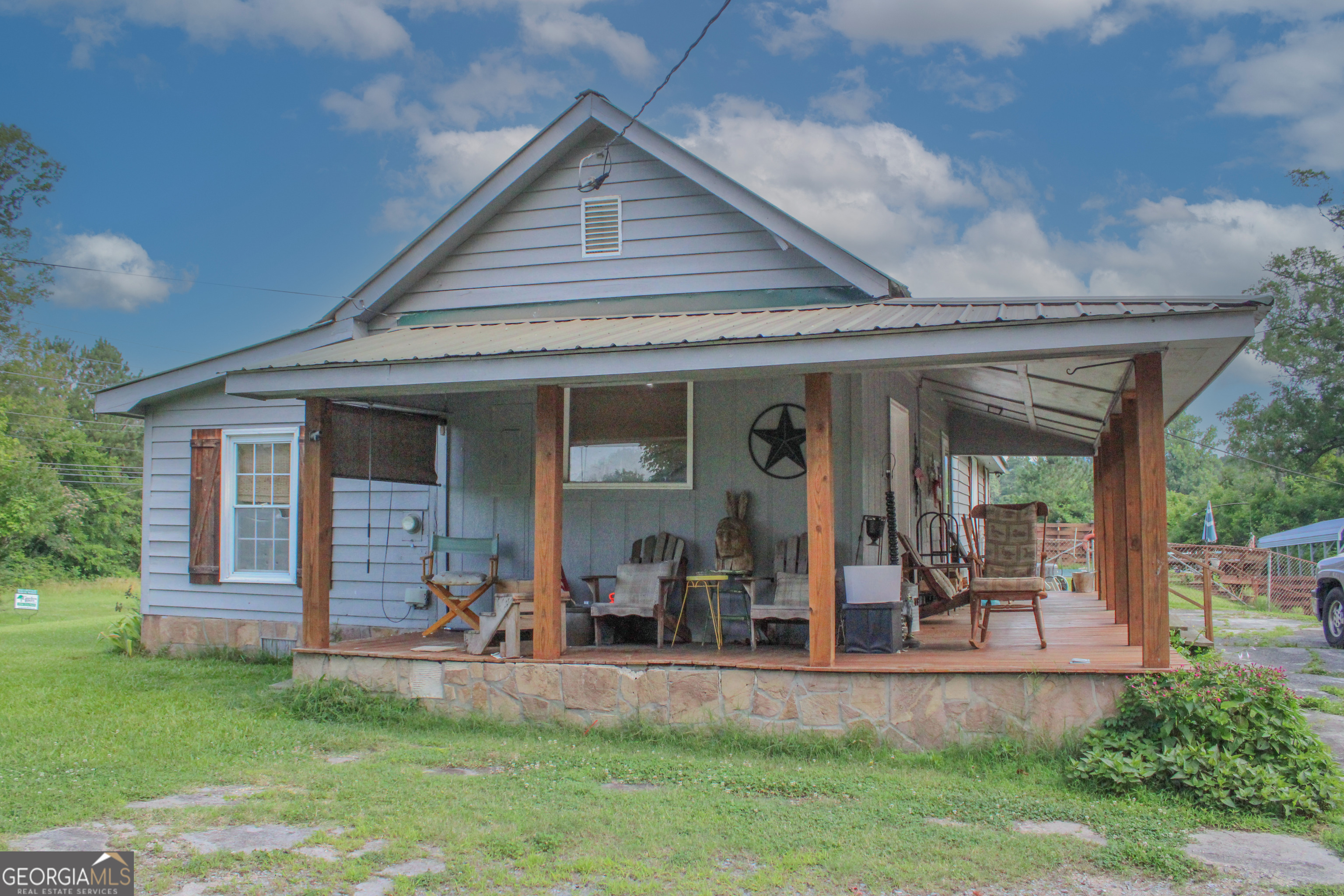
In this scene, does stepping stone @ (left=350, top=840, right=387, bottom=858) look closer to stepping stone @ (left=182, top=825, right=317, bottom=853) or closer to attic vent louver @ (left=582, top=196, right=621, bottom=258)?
stepping stone @ (left=182, top=825, right=317, bottom=853)

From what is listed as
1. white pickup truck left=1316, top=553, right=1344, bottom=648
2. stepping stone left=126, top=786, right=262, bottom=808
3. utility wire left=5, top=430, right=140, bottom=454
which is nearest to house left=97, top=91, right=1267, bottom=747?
stepping stone left=126, top=786, right=262, bottom=808

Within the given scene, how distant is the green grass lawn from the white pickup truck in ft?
28.9

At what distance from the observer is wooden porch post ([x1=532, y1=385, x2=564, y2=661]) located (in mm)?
6566

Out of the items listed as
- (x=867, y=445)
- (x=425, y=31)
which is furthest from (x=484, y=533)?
(x=425, y=31)

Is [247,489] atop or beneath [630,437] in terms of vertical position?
beneath

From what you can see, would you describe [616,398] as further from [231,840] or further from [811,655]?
[231,840]

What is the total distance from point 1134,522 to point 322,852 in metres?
4.98

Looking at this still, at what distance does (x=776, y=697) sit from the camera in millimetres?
5918

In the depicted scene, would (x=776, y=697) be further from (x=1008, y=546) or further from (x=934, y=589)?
(x=1008, y=546)

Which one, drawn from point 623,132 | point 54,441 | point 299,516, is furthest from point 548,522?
point 54,441

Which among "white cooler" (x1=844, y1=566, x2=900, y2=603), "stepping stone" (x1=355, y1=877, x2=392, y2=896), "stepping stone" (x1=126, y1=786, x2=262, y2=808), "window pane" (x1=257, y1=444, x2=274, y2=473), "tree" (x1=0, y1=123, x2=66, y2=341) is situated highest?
"tree" (x1=0, y1=123, x2=66, y2=341)

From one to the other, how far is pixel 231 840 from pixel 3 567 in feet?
73.7

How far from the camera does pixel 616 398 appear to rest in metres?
8.07

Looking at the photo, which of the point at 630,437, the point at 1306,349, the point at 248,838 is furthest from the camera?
the point at 1306,349
